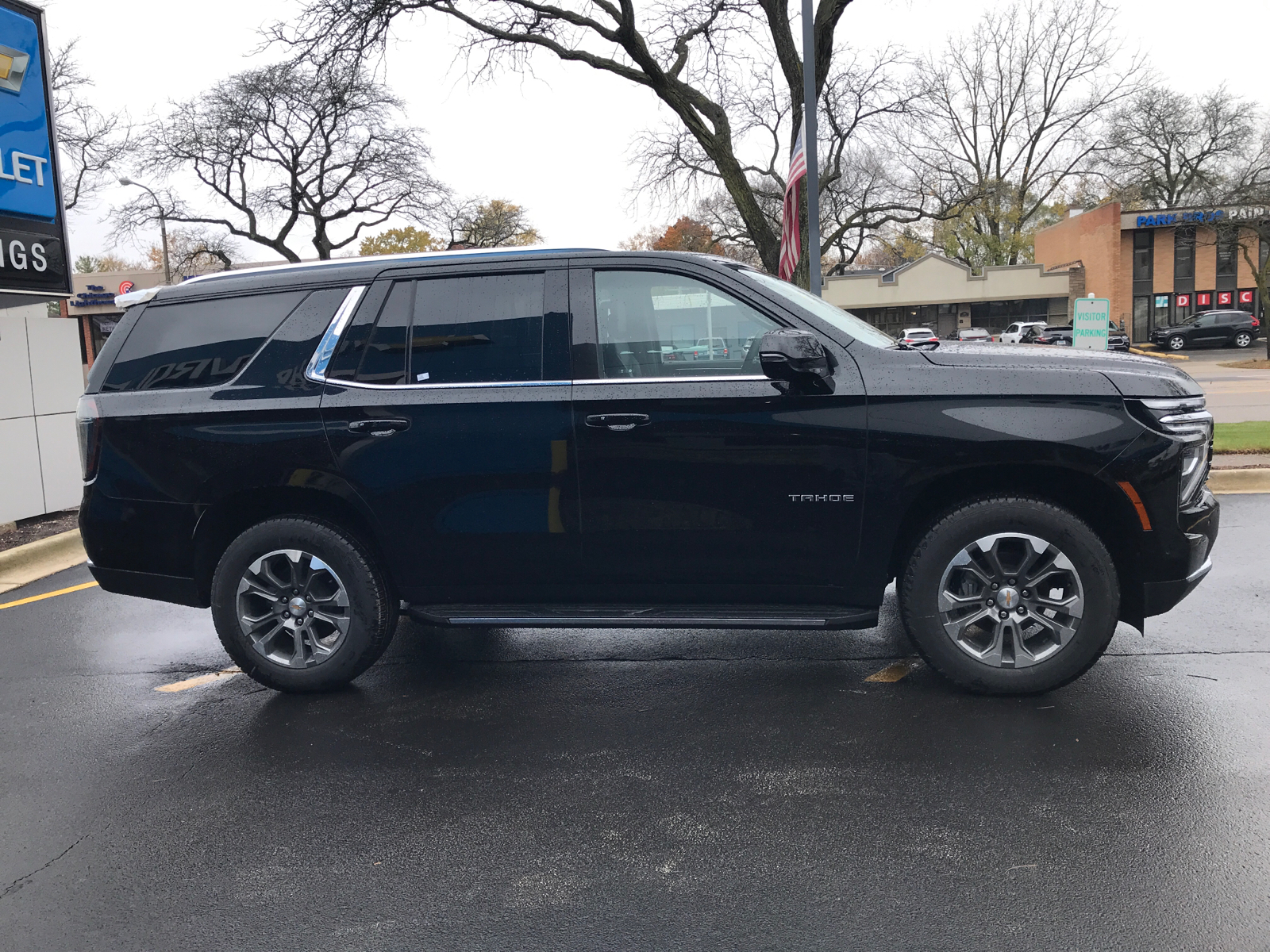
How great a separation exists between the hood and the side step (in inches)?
44.8

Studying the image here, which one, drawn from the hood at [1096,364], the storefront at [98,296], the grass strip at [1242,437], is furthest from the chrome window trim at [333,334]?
the storefront at [98,296]

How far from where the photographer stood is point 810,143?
1142 centimetres

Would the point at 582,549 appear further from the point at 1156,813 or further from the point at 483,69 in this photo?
the point at 483,69

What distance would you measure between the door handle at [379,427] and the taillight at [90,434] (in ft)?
4.35

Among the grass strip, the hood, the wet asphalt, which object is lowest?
the wet asphalt

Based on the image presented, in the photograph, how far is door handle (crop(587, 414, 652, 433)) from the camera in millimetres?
4211

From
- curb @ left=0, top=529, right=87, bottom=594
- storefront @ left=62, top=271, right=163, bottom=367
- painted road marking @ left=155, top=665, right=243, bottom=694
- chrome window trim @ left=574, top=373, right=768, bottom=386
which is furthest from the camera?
storefront @ left=62, top=271, right=163, bottom=367

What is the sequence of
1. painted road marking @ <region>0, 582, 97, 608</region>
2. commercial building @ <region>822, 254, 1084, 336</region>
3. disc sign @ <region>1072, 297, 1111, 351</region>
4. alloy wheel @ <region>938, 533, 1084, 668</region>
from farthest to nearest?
commercial building @ <region>822, 254, 1084, 336</region>
disc sign @ <region>1072, 297, 1111, 351</region>
painted road marking @ <region>0, 582, 97, 608</region>
alloy wheel @ <region>938, 533, 1084, 668</region>

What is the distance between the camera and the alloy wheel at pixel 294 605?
4574 millimetres

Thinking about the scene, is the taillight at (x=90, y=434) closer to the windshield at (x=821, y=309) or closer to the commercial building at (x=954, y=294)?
the windshield at (x=821, y=309)

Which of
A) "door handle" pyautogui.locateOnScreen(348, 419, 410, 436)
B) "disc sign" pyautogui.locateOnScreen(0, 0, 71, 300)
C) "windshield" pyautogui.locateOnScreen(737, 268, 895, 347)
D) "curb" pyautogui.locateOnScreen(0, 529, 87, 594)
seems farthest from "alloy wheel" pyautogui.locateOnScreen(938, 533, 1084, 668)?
"disc sign" pyautogui.locateOnScreen(0, 0, 71, 300)

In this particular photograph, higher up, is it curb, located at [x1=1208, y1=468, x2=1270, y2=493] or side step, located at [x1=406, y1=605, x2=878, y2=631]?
side step, located at [x1=406, y1=605, x2=878, y2=631]

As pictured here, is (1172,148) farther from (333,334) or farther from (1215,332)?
(333,334)

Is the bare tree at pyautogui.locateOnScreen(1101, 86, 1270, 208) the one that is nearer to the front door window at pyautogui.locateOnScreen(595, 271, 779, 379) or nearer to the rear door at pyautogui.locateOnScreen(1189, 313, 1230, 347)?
the rear door at pyautogui.locateOnScreen(1189, 313, 1230, 347)
